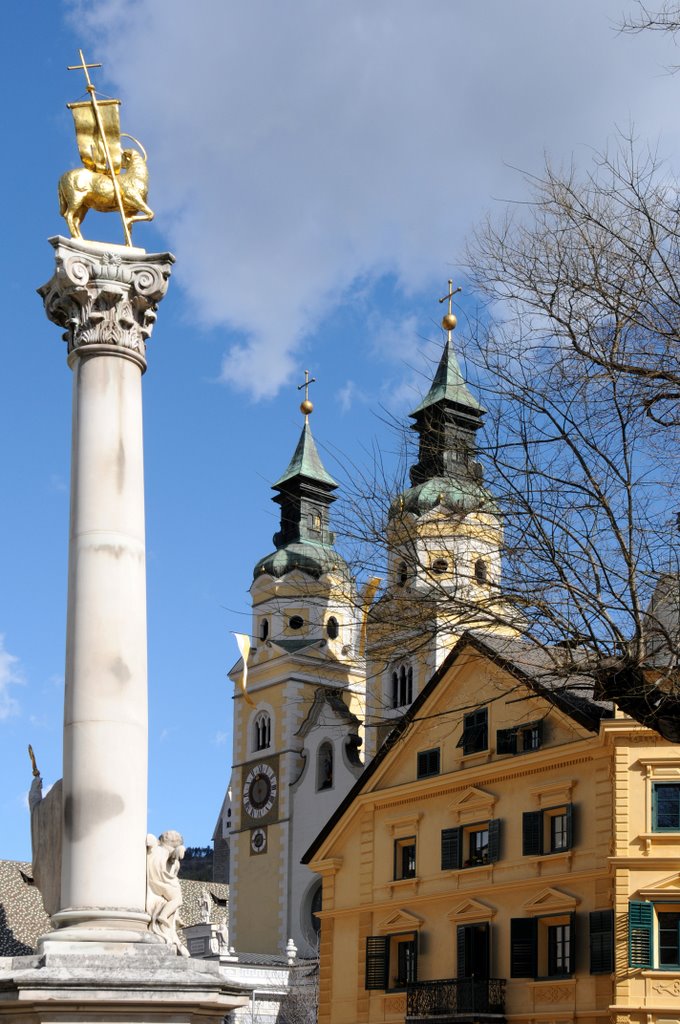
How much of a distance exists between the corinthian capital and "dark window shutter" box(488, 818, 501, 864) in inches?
931

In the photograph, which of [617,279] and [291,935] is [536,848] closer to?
[617,279]

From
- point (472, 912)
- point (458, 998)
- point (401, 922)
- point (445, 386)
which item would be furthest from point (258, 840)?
point (445, 386)

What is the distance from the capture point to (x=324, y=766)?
7319 cm

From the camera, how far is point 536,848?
34.8m

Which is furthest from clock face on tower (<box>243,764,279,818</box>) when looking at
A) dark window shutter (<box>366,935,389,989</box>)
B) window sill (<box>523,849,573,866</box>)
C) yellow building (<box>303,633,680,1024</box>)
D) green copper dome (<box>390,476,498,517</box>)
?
green copper dome (<box>390,476,498,517</box>)

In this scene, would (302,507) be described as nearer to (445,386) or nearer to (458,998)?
(458,998)

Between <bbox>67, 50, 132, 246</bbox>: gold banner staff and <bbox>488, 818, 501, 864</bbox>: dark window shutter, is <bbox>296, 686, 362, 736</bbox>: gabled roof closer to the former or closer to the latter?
<bbox>488, 818, 501, 864</bbox>: dark window shutter

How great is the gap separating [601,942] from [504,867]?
411cm

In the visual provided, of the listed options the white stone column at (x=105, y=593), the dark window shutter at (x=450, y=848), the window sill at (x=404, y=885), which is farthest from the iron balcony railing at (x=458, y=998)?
the white stone column at (x=105, y=593)

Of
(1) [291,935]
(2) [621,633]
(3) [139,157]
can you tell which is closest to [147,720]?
(2) [621,633]

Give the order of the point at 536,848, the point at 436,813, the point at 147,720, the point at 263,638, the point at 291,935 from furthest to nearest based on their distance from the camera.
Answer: the point at 263,638 → the point at 291,935 → the point at 436,813 → the point at 536,848 → the point at 147,720

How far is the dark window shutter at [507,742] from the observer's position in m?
36.5

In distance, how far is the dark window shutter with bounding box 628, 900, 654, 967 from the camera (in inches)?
1225

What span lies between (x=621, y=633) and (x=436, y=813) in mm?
25182
